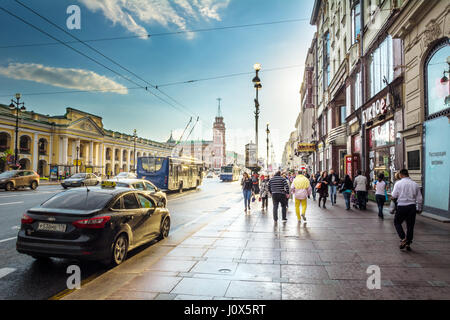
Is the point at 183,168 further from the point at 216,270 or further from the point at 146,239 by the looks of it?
the point at 216,270

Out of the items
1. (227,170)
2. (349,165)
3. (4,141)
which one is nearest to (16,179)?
(349,165)

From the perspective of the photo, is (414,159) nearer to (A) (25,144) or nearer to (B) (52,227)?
(B) (52,227)

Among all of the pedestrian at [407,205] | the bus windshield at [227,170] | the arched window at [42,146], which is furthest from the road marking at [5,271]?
the arched window at [42,146]

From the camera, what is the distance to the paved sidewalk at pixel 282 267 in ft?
13.8

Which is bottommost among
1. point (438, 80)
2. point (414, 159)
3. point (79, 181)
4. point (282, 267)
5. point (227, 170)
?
point (282, 267)

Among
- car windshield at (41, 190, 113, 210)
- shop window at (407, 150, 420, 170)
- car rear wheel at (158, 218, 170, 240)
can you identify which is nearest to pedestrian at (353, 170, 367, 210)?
shop window at (407, 150, 420, 170)

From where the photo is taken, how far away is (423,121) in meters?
11.2

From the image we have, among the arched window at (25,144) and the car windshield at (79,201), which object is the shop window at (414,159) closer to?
the car windshield at (79,201)

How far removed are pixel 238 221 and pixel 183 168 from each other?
1641 cm

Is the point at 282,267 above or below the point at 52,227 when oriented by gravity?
below

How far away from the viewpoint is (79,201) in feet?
19.9

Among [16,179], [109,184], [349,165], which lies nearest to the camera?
[109,184]

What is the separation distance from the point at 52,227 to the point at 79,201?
766 millimetres
